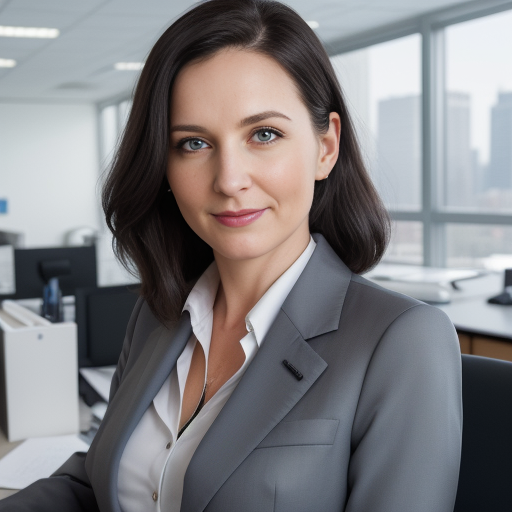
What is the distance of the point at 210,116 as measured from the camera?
3.30 ft

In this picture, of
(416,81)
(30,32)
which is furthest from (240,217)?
(30,32)

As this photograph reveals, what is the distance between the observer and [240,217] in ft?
3.38

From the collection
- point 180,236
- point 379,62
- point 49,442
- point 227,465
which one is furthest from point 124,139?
point 379,62

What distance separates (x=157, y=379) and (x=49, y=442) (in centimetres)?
78

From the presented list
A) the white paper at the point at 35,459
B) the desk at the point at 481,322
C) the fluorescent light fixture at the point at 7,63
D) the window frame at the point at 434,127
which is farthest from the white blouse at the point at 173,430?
the fluorescent light fixture at the point at 7,63

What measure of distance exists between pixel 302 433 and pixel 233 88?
0.51 meters

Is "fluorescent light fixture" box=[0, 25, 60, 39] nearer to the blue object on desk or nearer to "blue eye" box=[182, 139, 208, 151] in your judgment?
the blue object on desk

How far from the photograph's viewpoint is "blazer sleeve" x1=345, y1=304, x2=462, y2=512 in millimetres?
850

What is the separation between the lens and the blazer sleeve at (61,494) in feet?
3.76

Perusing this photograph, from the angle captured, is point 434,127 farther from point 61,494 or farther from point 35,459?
point 61,494

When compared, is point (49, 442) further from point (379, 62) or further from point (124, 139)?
point (379, 62)

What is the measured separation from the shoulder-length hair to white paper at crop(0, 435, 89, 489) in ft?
1.75

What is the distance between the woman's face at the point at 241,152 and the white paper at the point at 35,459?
814mm

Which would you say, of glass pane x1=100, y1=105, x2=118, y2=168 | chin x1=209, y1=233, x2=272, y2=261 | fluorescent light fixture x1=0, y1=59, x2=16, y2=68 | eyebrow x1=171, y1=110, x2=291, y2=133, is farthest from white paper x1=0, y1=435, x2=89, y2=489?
glass pane x1=100, y1=105, x2=118, y2=168
